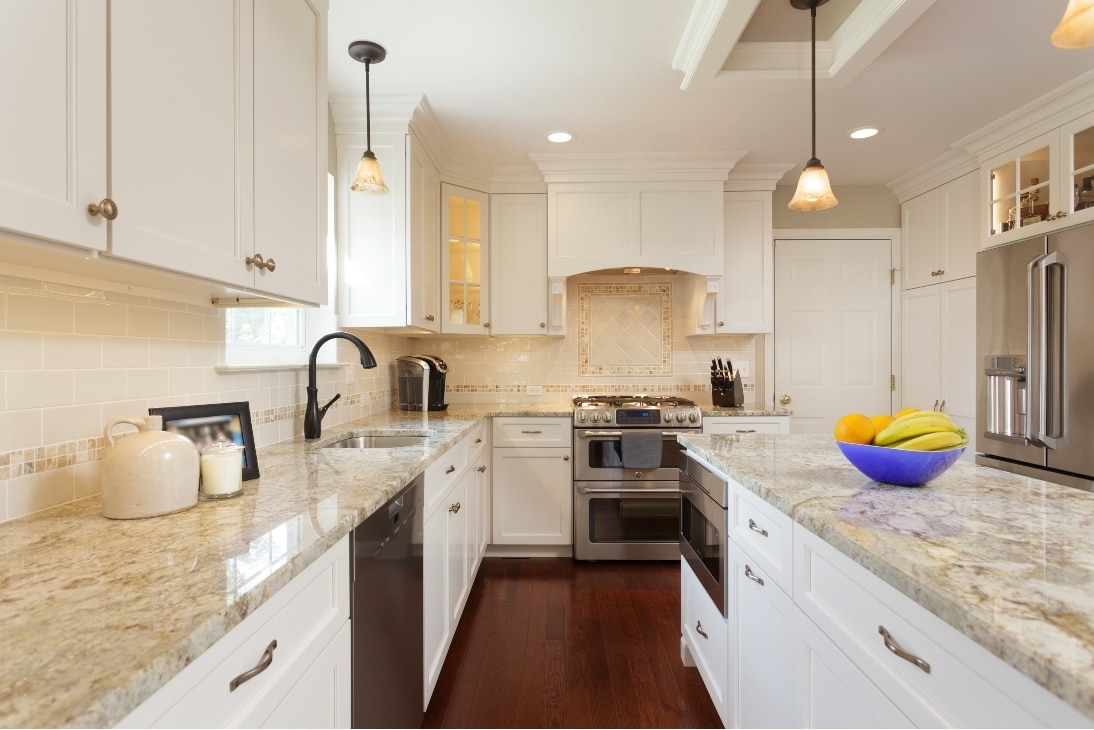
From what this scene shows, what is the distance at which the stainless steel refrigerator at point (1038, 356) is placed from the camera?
221cm

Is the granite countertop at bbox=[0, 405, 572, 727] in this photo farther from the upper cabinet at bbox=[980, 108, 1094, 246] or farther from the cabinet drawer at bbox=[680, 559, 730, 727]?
the upper cabinet at bbox=[980, 108, 1094, 246]

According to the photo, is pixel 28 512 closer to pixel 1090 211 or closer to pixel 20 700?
pixel 20 700

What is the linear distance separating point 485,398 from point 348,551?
8.50ft

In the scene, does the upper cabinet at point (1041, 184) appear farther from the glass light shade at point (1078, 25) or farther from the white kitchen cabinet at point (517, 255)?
the white kitchen cabinet at point (517, 255)

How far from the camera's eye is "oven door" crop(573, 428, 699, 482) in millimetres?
3000

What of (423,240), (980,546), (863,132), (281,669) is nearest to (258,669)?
(281,669)

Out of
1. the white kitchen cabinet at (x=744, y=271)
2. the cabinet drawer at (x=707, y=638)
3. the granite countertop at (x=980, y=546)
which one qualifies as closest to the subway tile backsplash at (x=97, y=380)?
the granite countertop at (x=980, y=546)

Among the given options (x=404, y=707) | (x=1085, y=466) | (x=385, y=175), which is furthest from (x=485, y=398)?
(x=1085, y=466)

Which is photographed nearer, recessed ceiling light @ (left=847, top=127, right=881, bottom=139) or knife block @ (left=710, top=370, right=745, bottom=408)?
recessed ceiling light @ (left=847, top=127, right=881, bottom=139)

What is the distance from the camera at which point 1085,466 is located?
7.21ft

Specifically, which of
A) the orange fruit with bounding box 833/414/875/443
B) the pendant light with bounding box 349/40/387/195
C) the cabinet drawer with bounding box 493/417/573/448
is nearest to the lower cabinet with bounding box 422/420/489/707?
the cabinet drawer with bounding box 493/417/573/448

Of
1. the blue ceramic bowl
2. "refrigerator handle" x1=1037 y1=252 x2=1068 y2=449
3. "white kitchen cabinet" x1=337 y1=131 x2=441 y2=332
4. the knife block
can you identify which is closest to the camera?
the blue ceramic bowl

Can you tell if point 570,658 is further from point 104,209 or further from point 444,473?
point 104,209

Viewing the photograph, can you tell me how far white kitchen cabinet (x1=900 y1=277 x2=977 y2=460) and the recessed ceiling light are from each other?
1.13m
